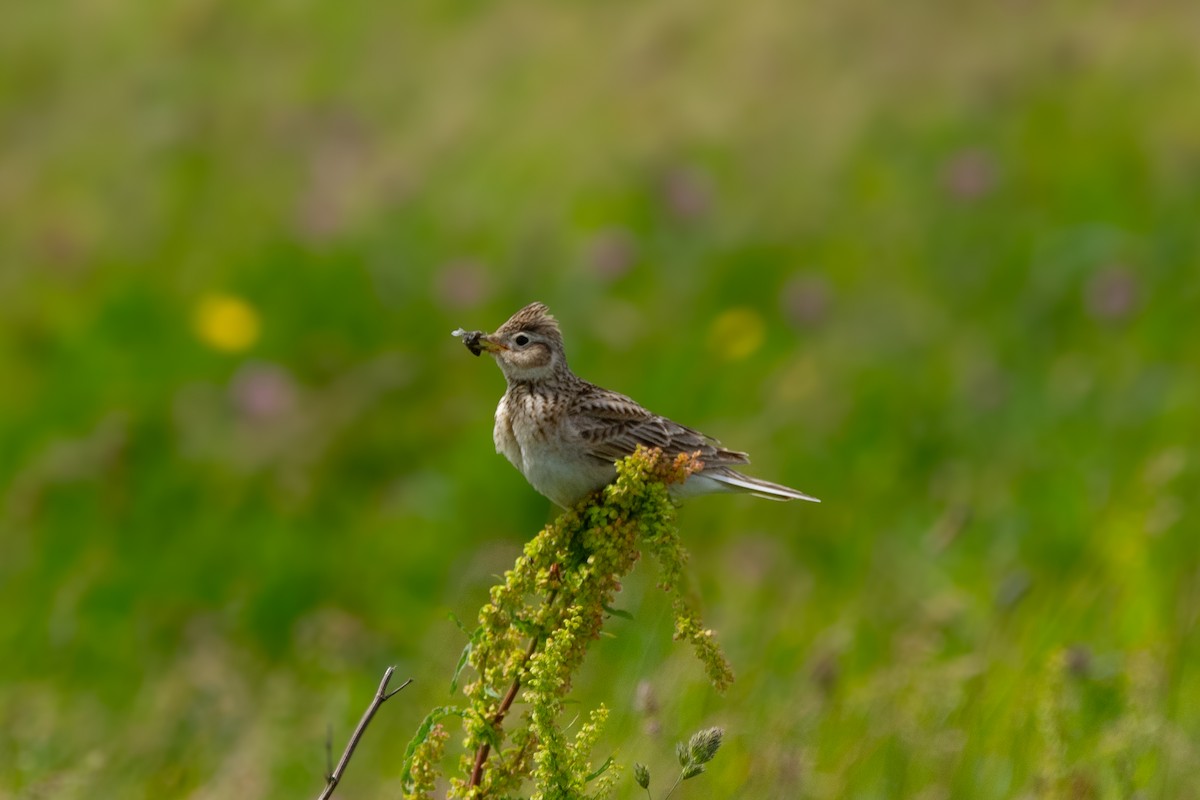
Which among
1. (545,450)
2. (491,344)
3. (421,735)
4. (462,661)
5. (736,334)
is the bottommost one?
(421,735)

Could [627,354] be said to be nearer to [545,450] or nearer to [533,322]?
[533,322]

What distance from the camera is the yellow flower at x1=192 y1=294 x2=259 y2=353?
1046cm

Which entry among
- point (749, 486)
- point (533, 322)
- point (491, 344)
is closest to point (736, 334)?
point (533, 322)

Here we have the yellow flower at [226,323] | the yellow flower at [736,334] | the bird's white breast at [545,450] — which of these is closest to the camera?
the bird's white breast at [545,450]

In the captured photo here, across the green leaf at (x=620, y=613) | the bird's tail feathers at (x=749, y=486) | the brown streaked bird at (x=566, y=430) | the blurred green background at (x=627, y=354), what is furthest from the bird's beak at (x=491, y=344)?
the green leaf at (x=620, y=613)

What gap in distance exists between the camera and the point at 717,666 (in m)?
2.89

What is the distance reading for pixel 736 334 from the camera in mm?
10250

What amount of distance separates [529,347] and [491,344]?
12 centimetres

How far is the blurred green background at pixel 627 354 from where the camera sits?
5.91 meters

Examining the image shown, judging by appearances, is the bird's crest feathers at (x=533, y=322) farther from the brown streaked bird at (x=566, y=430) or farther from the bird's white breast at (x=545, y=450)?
the bird's white breast at (x=545, y=450)

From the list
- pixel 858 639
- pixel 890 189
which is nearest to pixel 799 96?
pixel 890 189

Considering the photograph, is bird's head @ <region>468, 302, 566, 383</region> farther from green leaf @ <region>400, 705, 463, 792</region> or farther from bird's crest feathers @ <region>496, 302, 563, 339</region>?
green leaf @ <region>400, 705, 463, 792</region>

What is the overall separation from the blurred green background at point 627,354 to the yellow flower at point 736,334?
0.08 ft

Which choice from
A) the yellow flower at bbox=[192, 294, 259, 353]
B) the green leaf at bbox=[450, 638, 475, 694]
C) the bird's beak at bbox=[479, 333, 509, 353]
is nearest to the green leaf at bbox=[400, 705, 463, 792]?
the green leaf at bbox=[450, 638, 475, 694]
